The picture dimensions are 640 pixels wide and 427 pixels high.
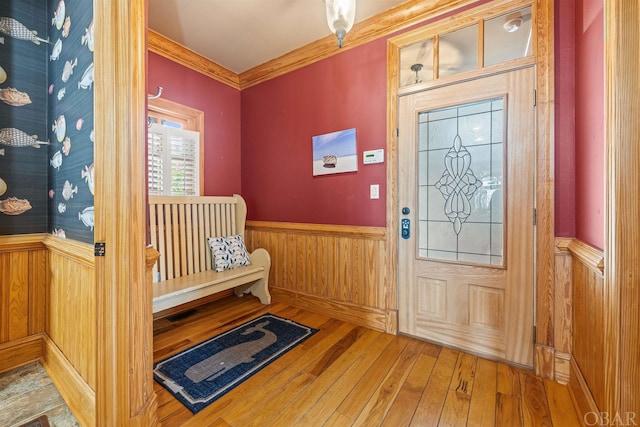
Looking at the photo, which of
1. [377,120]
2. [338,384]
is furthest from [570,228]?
[338,384]

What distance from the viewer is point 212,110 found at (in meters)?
3.04

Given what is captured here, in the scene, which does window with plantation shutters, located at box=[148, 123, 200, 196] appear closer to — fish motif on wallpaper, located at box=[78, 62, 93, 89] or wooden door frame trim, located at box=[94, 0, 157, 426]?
Result: fish motif on wallpaper, located at box=[78, 62, 93, 89]

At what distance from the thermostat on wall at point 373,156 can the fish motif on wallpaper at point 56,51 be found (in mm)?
2227

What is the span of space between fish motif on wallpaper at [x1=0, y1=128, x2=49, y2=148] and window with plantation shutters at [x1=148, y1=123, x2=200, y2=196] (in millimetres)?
796

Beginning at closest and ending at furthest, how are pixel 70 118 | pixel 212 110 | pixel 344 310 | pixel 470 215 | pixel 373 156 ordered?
pixel 70 118
pixel 470 215
pixel 373 156
pixel 344 310
pixel 212 110

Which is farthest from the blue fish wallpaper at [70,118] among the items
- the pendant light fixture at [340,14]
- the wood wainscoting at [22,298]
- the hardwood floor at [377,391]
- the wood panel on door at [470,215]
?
the wood panel on door at [470,215]

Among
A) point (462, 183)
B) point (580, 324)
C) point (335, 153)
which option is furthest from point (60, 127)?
point (580, 324)

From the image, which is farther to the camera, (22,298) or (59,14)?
(22,298)

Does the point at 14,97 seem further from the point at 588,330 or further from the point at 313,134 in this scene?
the point at 588,330

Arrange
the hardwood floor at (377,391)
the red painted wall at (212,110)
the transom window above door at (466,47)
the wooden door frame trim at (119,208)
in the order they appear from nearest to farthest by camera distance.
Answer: the wooden door frame trim at (119,208) < the hardwood floor at (377,391) < the transom window above door at (466,47) < the red painted wall at (212,110)

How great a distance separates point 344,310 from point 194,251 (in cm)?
159

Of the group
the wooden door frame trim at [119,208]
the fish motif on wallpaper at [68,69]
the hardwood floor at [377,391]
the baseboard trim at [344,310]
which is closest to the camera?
the wooden door frame trim at [119,208]

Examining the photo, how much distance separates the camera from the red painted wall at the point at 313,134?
7.76 ft

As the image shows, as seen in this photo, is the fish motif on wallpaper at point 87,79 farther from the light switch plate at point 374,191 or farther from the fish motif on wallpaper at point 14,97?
the light switch plate at point 374,191
